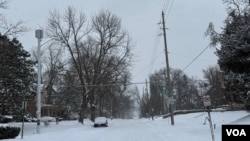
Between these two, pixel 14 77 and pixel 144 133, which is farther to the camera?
pixel 14 77

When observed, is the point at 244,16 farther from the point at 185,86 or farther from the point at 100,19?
the point at 185,86

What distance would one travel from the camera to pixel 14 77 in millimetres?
38219

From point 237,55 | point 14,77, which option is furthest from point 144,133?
point 14,77

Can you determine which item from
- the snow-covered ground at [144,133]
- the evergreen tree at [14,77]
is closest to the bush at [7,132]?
the snow-covered ground at [144,133]

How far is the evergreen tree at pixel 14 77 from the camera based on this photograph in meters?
36.3

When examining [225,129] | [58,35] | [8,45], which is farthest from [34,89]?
[225,129]

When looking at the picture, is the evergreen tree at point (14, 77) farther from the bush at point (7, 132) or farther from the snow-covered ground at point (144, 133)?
the bush at point (7, 132)

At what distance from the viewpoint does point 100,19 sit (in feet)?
195

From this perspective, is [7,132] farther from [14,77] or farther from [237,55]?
[237,55]

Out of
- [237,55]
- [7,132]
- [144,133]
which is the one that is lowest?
[144,133]

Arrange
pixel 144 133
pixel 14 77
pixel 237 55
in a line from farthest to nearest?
pixel 14 77
pixel 144 133
pixel 237 55

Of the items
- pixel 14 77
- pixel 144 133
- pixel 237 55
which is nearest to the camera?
pixel 237 55

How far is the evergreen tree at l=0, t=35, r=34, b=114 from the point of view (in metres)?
36.3

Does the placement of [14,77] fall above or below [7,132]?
above
